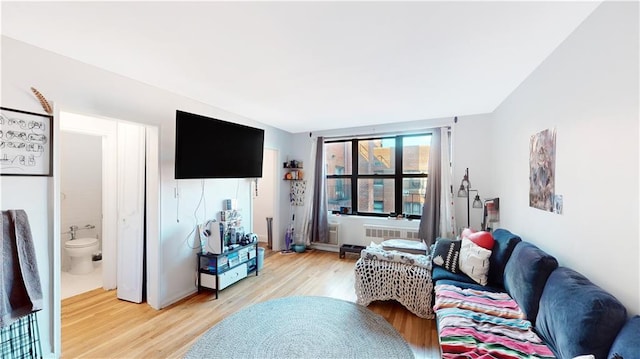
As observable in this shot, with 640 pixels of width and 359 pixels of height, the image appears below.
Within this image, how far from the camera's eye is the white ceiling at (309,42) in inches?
55.4

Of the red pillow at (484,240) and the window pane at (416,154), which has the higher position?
the window pane at (416,154)

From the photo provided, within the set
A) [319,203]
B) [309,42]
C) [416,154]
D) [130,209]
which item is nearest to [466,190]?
[416,154]

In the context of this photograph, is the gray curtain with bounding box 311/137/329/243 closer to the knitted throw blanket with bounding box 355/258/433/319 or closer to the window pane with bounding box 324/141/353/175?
the window pane with bounding box 324/141/353/175

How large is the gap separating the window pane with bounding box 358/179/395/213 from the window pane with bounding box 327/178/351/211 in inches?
9.3

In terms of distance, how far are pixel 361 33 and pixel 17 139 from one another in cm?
246

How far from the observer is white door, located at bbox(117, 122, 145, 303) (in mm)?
2746

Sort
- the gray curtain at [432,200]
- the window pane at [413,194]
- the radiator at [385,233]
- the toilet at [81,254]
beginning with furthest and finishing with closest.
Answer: the window pane at [413,194] → the radiator at [385,233] → the gray curtain at [432,200] → the toilet at [81,254]

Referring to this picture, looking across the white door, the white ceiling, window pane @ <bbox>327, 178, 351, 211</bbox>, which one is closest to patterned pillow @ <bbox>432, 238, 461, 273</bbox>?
the white ceiling

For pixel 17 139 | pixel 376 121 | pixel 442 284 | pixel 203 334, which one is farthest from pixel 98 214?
→ pixel 442 284

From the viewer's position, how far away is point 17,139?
1.73m

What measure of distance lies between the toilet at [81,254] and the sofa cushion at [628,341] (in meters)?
5.13

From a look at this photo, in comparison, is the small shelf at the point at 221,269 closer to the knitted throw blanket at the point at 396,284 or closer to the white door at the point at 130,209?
the white door at the point at 130,209

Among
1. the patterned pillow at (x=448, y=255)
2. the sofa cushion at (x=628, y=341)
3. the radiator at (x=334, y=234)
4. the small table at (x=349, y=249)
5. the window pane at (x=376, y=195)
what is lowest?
the small table at (x=349, y=249)

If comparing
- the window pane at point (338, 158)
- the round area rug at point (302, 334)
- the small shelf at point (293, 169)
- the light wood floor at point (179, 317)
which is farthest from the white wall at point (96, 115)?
the window pane at point (338, 158)
